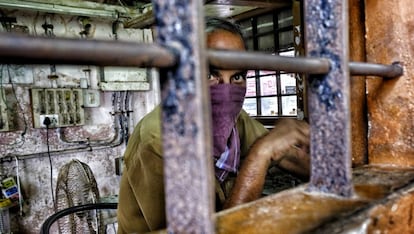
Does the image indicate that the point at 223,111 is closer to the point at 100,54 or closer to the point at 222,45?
the point at 222,45

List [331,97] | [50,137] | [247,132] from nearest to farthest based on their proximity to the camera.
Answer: [331,97], [247,132], [50,137]

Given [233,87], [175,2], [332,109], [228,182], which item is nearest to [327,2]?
[332,109]

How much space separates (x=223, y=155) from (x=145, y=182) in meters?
0.38

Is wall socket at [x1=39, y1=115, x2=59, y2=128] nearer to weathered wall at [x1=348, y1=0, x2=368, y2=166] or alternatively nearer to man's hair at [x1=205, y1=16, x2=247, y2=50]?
man's hair at [x1=205, y1=16, x2=247, y2=50]

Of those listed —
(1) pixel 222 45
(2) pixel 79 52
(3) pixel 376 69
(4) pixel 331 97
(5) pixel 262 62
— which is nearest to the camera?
(2) pixel 79 52

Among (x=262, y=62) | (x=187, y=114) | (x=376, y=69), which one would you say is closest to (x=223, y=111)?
(x=376, y=69)

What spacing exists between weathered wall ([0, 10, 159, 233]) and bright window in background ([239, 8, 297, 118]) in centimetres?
168

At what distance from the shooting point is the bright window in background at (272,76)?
484 centimetres

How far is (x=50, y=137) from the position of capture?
14.4 ft

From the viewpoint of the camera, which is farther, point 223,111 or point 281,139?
point 223,111

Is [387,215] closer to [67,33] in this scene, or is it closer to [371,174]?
[371,174]

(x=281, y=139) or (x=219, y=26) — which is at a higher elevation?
(x=219, y=26)

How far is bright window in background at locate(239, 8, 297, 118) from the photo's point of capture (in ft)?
15.9

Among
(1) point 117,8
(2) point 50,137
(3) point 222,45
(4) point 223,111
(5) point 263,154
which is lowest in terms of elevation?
(2) point 50,137
